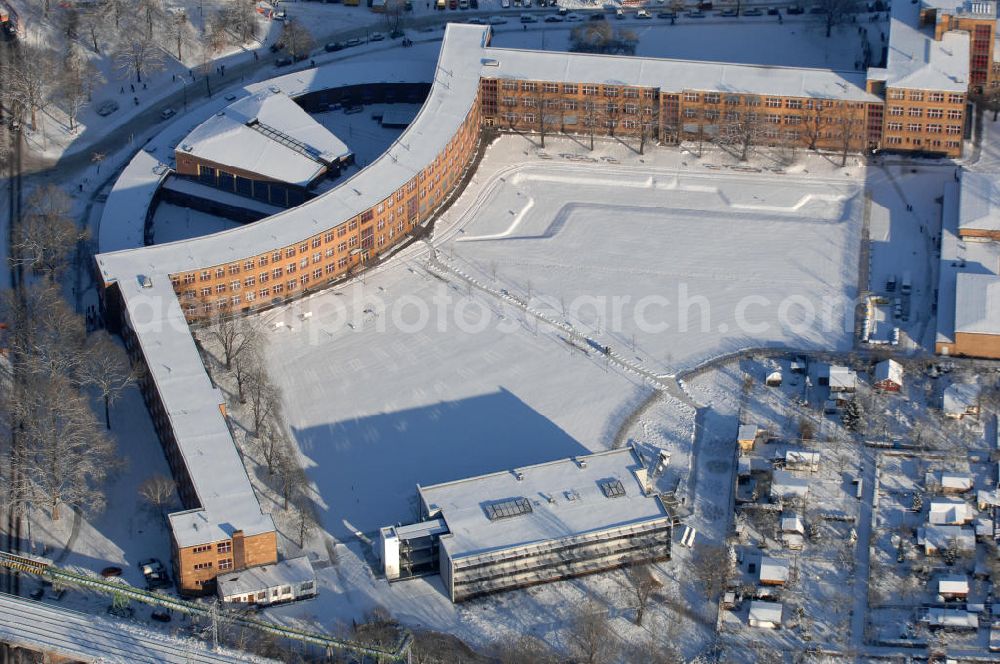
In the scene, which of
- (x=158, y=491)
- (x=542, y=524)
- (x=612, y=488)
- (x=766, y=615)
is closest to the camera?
(x=766, y=615)

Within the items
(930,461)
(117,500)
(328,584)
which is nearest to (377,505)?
(328,584)

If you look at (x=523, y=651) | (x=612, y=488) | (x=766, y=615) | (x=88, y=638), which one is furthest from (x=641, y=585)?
(x=88, y=638)

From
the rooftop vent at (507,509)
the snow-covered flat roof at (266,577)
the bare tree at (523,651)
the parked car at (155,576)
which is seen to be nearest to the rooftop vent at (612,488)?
the rooftop vent at (507,509)

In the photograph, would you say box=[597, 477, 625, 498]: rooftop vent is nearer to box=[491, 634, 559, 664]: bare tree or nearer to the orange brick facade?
box=[491, 634, 559, 664]: bare tree

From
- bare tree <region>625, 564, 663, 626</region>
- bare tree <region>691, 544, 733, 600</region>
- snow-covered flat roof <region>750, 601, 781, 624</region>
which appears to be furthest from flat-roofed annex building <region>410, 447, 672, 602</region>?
snow-covered flat roof <region>750, 601, 781, 624</region>

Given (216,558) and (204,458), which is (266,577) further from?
Answer: (204,458)

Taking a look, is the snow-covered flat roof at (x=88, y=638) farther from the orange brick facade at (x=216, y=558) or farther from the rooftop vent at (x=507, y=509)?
the rooftop vent at (x=507, y=509)
